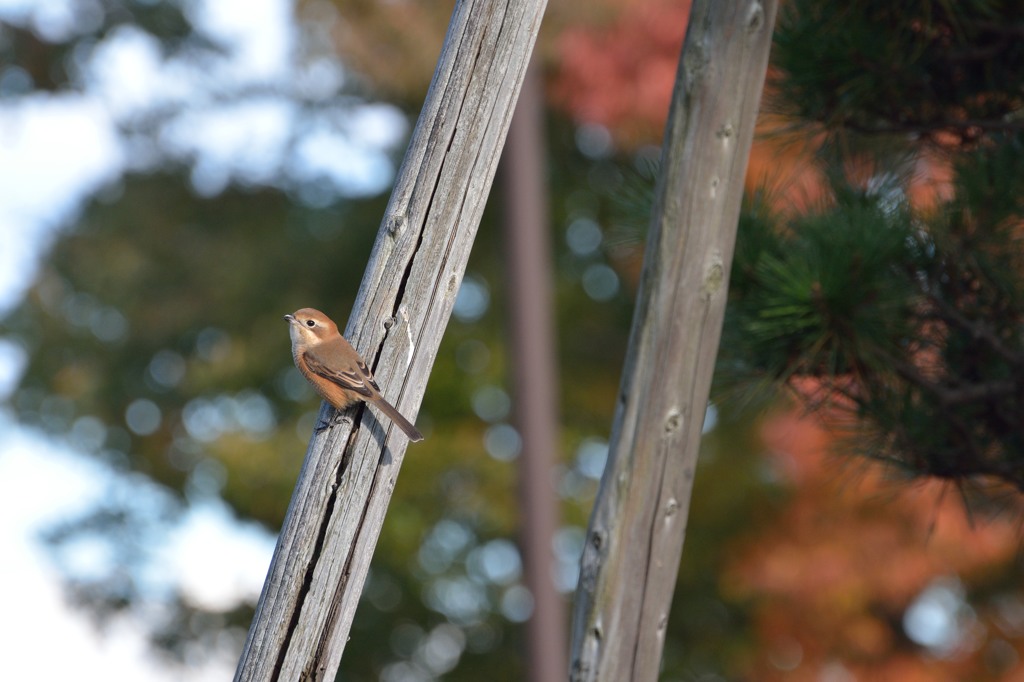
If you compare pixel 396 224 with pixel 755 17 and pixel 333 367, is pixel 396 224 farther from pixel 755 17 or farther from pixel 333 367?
pixel 755 17

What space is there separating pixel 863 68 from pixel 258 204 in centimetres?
924

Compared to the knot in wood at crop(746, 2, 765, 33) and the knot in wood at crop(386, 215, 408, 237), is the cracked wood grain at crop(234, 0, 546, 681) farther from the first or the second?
the knot in wood at crop(746, 2, 765, 33)

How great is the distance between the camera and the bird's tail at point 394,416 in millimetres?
2305

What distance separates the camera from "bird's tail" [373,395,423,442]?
2.30 m

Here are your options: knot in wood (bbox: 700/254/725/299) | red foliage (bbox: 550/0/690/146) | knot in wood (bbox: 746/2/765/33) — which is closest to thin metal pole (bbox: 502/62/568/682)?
red foliage (bbox: 550/0/690/146)

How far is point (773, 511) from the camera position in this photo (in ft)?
30.1

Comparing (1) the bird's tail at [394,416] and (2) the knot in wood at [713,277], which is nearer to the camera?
(1) the bird's tail at [394,416]

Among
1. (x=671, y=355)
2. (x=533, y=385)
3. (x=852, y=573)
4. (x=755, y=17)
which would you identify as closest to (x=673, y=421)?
(x=671, y=355)

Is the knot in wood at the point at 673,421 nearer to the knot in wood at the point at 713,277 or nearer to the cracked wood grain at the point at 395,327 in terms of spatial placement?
the knot in wood at the point at 713,277

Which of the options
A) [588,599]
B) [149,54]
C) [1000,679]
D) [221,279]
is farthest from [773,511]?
[149,54]

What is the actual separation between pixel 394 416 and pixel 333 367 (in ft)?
1.44

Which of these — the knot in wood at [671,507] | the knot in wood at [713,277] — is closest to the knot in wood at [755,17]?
the knot in wood at [713,277]

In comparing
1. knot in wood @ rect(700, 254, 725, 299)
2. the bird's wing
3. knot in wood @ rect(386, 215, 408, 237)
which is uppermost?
knot in wood @ rect(700, 254, 725, 299)

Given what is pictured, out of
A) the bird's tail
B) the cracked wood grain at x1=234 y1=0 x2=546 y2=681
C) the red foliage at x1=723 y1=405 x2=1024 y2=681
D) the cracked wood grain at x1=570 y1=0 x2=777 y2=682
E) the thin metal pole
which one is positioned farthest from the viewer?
the red foliage at x1=723 y1=405 x2=1024 y2=681
